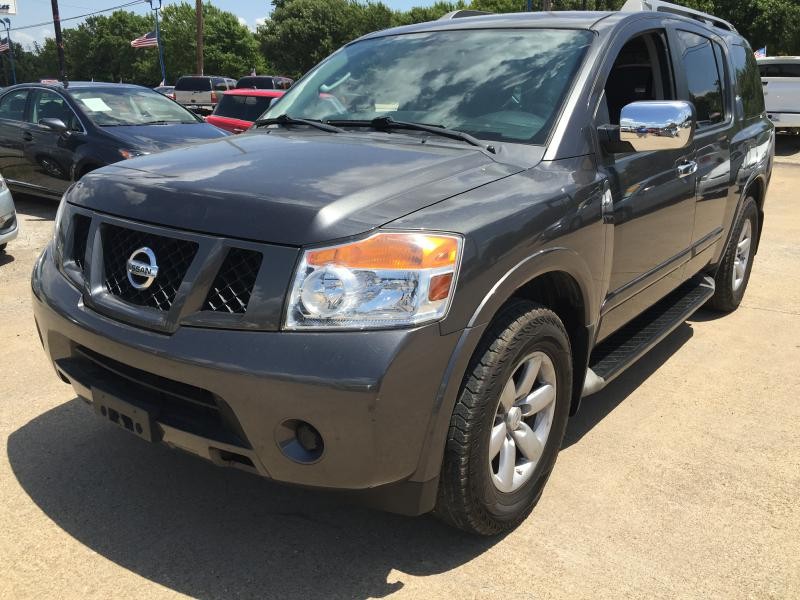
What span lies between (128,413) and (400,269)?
Answer: 99 cm

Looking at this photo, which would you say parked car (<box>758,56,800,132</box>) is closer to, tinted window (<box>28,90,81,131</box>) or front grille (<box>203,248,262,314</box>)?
tinted window (<box>28,90,81,131</box>)

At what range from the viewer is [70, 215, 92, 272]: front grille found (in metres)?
2.61

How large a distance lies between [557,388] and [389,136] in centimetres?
119

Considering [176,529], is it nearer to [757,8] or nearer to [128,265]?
[128,265]

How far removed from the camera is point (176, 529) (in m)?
2.65

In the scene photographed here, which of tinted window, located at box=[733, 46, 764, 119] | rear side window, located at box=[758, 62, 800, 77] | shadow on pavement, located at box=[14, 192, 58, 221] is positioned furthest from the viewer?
rear side window, located at box=[758, 62, 800, 77]

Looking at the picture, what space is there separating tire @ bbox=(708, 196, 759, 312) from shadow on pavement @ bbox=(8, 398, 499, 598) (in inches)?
124

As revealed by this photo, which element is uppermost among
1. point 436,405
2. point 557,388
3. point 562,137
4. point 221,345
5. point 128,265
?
point 562,137

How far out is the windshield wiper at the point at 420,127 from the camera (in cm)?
282

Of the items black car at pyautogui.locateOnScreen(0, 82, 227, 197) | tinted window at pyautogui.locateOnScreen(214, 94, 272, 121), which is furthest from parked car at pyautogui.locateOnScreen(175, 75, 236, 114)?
black car at pyautogui.locateOnScreen(0, 82, 227, 197)

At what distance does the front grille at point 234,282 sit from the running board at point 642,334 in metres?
1.50

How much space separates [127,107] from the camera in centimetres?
888

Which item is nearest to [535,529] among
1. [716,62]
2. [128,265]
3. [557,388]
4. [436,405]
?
[557,388]

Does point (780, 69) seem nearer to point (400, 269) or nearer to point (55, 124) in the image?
point (55, 124)
